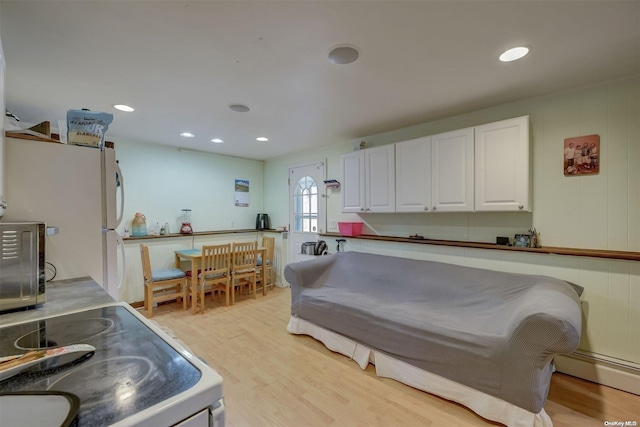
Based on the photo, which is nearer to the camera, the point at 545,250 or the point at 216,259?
the point at 545,250

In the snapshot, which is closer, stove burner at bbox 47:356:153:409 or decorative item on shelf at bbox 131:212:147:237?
stove burner at bbox 47:356:153:409

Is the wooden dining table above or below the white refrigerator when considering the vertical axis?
below

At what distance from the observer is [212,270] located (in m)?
3.70

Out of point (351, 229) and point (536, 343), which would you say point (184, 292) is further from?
point (536, 343)

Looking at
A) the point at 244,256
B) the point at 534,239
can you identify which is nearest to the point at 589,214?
the point at 534,239

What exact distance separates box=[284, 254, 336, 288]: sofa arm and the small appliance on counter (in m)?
2.20

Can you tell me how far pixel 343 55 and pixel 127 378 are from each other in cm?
192

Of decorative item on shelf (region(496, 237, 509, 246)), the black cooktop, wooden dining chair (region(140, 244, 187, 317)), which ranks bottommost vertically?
wooden dining chair (region(140, 244, 187, 317))

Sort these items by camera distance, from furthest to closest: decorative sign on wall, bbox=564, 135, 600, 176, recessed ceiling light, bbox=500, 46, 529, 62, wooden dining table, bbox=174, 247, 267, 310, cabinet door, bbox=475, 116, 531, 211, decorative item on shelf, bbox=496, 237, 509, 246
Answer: wooden dining table, bbox=174, 247, 267, 310, decorative item on shelf, bbox=496, 237, 509, 246, cabinet door, bbox=475, 116, 531, 211, decorative sign on wall, bbox=564, 135, 600, 176, recessed ceiling light, bbox=500, 46, 529, 62

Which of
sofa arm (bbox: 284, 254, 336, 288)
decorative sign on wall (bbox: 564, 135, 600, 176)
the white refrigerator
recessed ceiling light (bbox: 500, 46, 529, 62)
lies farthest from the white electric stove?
decorative sign on wall (bbox: 564, 135, 600, 176)

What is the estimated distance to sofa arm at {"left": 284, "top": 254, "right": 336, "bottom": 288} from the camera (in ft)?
9.69

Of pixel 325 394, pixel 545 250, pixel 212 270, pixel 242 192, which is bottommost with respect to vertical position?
pixel 325 394

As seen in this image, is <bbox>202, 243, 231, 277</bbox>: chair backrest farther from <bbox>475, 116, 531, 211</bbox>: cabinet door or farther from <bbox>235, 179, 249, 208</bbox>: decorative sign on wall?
<bbox>475, 116, 531, 211</bbox>: cabinet door

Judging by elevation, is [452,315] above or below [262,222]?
below
